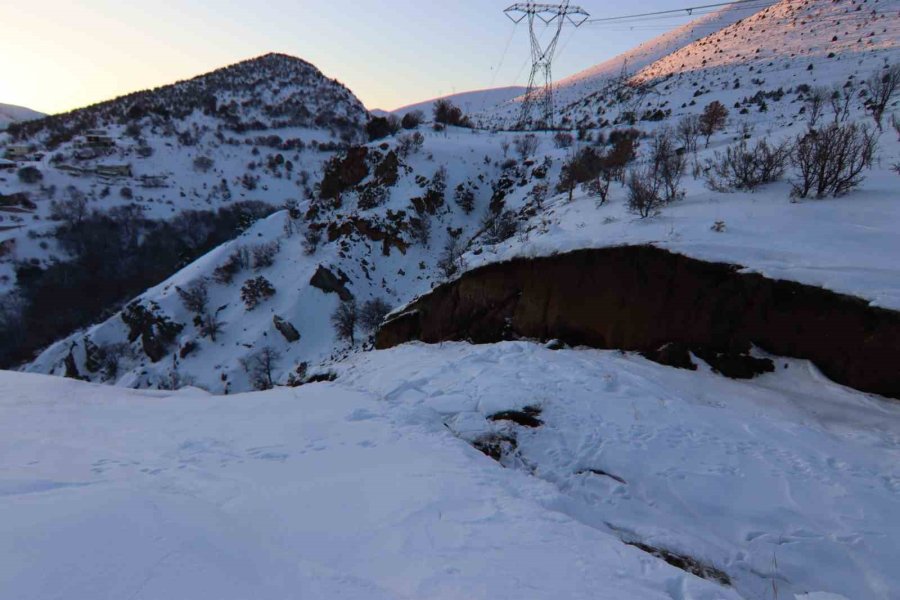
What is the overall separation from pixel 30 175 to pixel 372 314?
51.4 m

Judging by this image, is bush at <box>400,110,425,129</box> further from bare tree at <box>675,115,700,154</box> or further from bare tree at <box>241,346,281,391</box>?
bare tree at <box>241,346,281,391</box>

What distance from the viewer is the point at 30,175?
44125 mm

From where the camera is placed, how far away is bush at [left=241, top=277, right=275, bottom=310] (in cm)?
2573

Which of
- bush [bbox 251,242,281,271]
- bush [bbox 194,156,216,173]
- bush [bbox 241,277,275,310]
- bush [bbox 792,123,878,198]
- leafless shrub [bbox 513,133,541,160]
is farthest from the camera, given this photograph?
bush [bbox 194,156,216,173]

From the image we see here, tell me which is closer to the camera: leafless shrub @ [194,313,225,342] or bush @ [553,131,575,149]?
leafless shrub @ [194,313,225,342]

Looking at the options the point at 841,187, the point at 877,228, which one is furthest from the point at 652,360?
the point at 841,187

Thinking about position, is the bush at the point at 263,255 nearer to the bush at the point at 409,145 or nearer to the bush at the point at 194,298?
the bush at the point at 194,298

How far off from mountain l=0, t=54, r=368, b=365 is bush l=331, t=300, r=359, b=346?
68.0 feet

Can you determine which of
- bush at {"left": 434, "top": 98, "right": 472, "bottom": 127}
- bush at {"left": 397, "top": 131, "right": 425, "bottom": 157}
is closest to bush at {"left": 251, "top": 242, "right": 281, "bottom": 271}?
bush at {"left": 397, "top": 131, "right": 425, "bottom": 157}

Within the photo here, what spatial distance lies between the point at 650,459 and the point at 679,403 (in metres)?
1.42

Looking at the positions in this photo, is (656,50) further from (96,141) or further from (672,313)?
(96,141)

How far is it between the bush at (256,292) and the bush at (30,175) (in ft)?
134

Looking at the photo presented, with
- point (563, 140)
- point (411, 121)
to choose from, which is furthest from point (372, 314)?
point (411, 121)

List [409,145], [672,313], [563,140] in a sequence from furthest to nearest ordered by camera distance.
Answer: [409,145], [563,140], [672,313]
